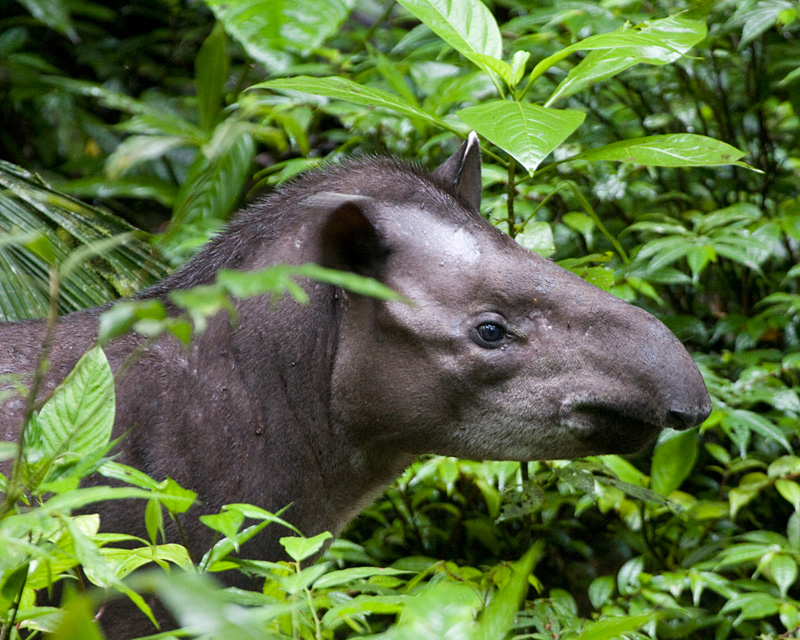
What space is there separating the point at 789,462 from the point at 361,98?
1941 mm

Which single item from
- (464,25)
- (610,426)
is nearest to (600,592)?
(610,426)

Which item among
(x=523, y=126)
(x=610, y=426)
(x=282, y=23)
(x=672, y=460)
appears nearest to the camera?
(x=282, y=23)

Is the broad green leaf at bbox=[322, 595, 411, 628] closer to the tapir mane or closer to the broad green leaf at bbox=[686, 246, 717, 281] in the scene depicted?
the tapir mane

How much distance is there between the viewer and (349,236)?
2.20 meters

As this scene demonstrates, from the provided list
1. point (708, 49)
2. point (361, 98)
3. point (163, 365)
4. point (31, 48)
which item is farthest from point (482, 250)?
point (31, 48)

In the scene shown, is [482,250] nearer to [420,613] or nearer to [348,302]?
[348,302]

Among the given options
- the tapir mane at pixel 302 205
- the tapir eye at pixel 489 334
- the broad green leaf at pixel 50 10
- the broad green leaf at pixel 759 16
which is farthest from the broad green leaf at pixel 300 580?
the broad green leaf at pixel 50 10

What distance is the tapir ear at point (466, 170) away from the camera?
251cm

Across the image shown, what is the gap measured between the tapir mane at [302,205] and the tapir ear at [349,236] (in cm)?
9

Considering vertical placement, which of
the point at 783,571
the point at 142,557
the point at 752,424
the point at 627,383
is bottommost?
the point at 783,571

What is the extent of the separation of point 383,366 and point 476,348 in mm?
236

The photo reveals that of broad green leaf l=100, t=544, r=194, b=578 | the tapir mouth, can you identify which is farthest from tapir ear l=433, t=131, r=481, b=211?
broad green leaf l=100, t=544, r=194, b=578

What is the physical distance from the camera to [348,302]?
2.23 meters

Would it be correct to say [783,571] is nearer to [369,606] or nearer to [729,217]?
[729,217]
